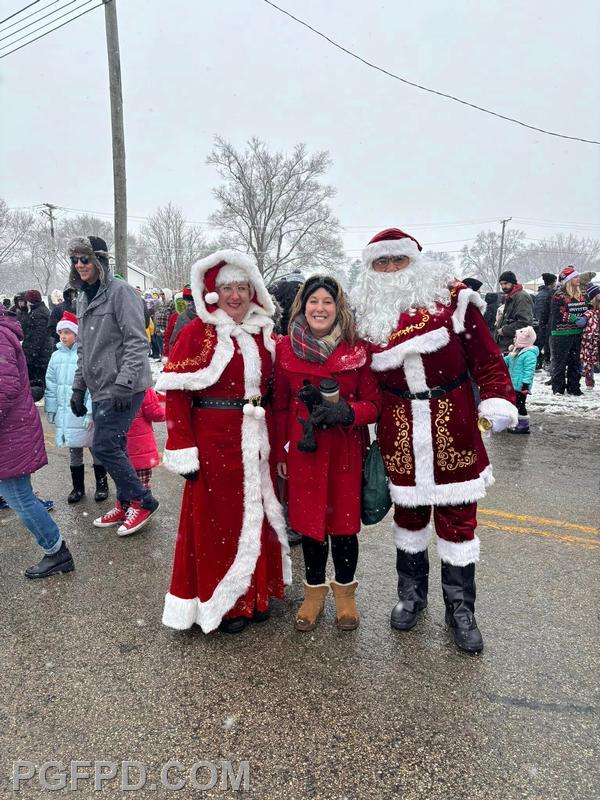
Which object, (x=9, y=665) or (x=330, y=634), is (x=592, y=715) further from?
(x=9, y=665)

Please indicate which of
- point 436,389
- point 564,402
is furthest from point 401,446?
point 564,402

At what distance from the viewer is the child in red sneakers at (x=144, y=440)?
4379mm

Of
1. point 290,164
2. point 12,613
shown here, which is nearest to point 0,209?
point 290,164

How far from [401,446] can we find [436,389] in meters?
0.32

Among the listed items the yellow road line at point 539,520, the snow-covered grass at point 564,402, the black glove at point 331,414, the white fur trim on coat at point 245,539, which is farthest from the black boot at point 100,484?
the snow-covered grass at point 564,402

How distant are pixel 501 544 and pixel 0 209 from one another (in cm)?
5632

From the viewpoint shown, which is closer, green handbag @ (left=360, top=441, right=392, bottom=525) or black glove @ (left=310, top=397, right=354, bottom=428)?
black glove @ (left=310, top=397, right=354, bottom=428)

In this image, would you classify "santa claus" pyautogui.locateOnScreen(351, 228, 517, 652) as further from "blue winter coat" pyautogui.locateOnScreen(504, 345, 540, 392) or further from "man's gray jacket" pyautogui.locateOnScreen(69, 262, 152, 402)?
"blue winter coat" pyautogui.locateOnScreen(504, 345, 540, 392)

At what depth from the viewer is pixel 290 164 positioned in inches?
1361

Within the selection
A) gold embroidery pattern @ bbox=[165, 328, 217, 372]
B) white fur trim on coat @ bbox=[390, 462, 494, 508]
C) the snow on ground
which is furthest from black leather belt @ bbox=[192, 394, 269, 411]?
the snow on ground

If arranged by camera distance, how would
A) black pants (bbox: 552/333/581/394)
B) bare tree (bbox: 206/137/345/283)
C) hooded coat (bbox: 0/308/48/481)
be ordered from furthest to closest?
bare tree (bbox: 206/137/345/283)
black pants (bbox: 552/333/581/394)
hooded coat (bbox: 0/308/48/481)

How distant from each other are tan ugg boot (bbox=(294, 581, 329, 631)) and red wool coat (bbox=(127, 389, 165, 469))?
2.07 metres

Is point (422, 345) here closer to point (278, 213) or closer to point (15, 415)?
point (15, 415)

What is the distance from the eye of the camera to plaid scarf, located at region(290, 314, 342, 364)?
2.56m
